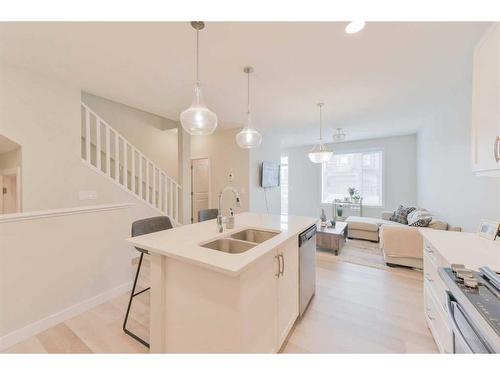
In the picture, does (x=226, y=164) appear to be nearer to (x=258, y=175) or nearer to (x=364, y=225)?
(x=258, y=175)

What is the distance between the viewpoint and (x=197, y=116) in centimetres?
163

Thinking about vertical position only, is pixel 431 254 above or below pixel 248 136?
below

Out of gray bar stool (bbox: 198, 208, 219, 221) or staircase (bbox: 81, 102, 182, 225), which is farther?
staircase (bbox: 81, 102, 182, 225)

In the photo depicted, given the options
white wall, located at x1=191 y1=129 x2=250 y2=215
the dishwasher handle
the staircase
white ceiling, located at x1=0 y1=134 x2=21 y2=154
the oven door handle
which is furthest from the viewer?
white wall, located at x1=191 y1=129 x2=250 y2=215

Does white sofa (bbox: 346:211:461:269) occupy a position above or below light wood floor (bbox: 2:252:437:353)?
above

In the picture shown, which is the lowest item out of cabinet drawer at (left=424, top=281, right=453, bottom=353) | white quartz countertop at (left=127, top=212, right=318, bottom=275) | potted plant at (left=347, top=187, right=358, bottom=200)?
cabinet drawer at (left=424, top=281, right=453, bottom=353)

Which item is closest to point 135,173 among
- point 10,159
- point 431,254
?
point 10,159

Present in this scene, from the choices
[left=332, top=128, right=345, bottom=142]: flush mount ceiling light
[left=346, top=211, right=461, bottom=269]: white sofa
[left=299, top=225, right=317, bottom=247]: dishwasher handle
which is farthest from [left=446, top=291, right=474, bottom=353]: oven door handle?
[left=332, top=128, right=345, bottom=142]: flush mount ceiling light

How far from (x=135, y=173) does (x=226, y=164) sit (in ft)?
6.36

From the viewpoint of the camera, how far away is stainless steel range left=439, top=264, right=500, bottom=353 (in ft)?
2.39

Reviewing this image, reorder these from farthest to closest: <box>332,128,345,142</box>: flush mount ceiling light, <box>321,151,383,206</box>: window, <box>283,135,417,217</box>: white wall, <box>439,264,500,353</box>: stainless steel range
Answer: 1. <box>321,151,383,206</box>: window
2. <box>283,135,417,217</box>: white wall
3. <box>332,128,345,142</box>: flush mount ceiling light
4. <box>439,264,500,353</box>: stainless steel range

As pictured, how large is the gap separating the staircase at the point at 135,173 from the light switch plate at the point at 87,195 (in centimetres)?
34

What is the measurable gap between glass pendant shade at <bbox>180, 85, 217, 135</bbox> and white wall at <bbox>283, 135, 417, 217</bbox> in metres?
5.81

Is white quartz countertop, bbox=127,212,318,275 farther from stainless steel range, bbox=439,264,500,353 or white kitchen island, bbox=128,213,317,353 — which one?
stainless steel range, bbox=439,264,500,353
